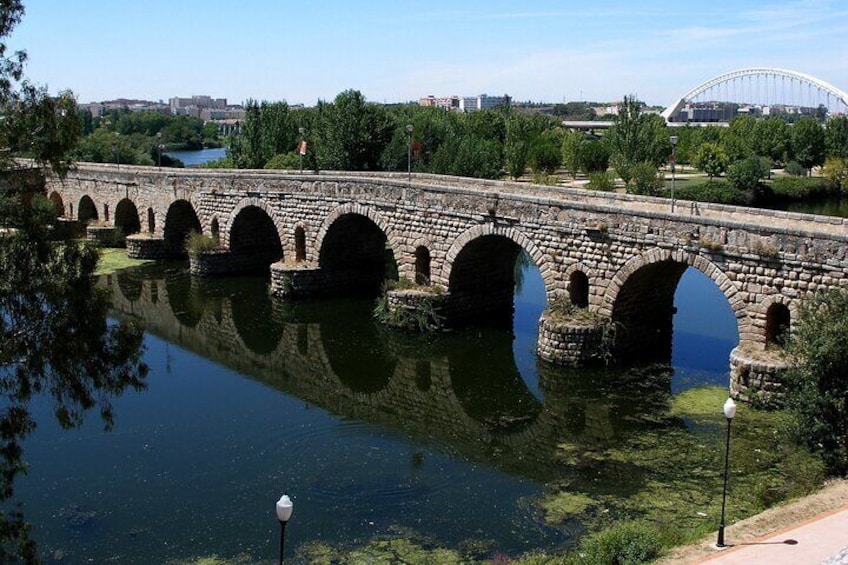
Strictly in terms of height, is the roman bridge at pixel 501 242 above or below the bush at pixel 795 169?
below

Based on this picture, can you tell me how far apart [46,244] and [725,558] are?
9.37 m

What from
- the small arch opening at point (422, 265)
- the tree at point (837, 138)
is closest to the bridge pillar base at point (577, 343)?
the small arch opening at point (422, 265)

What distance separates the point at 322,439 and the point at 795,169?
→ 2510 inches

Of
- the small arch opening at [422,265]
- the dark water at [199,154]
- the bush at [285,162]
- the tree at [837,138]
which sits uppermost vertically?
the tree at [837,138]

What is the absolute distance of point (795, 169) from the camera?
73312 millimetres

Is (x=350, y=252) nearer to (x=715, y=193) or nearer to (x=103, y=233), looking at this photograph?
(x=103, y=233)

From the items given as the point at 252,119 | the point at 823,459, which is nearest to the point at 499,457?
the point at 823,459

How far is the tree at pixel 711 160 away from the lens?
68.0 meters

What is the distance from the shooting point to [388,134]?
168 feet

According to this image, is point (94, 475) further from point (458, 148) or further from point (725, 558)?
point (458, 148)

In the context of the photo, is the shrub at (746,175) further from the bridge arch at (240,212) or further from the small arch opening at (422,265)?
the small arch opening at (422,265)

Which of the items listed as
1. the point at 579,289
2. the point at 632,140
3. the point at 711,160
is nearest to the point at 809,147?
the point at 711,160

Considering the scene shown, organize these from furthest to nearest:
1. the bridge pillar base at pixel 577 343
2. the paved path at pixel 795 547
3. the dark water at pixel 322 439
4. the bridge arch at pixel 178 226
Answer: the bridge arch at pixel 178 226, the bridge pillar base at pixel 577 343, the dark water at pixel 322 439, the paved path at pixel 795 547

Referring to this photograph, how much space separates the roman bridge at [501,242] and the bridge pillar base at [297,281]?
2.0 inches
